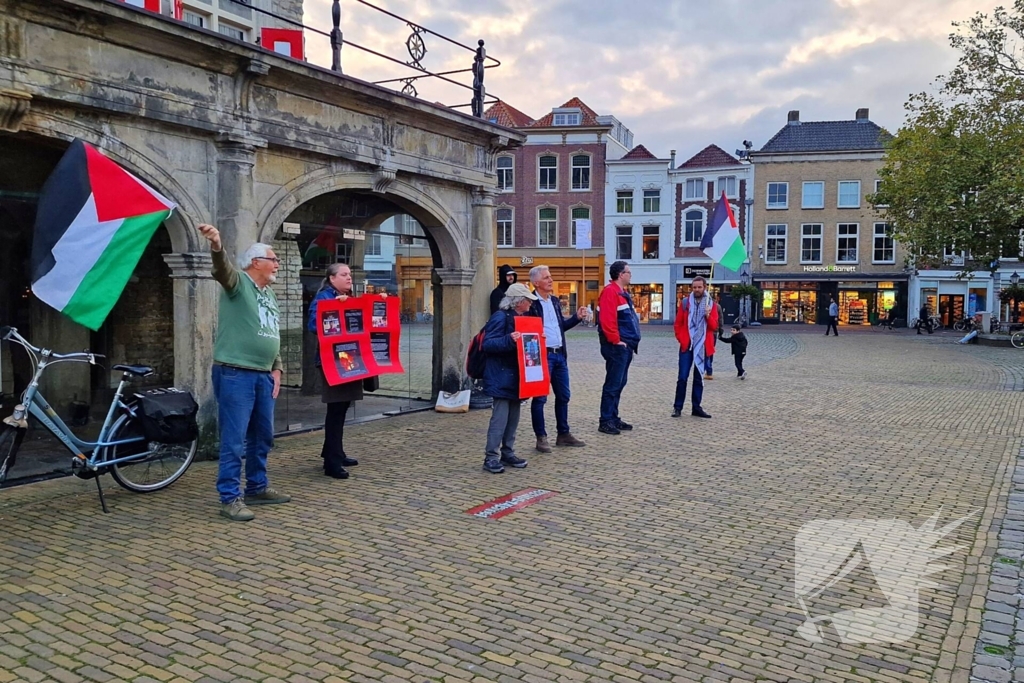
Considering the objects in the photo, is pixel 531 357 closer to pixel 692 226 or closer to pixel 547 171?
pixel 547 171

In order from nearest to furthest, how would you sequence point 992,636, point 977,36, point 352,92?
point 992,636, point 352,92, point 977,36

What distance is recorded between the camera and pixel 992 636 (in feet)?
12.9

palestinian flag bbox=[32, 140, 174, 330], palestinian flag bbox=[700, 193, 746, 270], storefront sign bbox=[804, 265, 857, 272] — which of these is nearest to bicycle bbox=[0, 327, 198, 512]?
palestinian flag bbox=[32, 140, 174, 330]

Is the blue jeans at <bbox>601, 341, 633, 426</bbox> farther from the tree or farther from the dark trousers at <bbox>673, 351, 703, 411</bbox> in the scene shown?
the tree

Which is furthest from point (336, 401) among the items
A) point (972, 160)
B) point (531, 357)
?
point (972, 160)

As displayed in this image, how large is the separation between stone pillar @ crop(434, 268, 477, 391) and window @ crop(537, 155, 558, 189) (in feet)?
125

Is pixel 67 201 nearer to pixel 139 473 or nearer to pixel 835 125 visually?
pixel 139 473

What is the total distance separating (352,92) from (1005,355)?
2219 cm

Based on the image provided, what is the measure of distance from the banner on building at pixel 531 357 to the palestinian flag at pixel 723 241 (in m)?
6.94

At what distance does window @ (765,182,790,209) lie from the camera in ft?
162

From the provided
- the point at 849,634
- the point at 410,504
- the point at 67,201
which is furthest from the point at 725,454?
the point at 67,201

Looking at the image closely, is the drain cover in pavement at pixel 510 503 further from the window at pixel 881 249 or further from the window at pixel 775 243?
the window at pixel 881 249

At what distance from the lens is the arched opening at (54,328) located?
26.8ft

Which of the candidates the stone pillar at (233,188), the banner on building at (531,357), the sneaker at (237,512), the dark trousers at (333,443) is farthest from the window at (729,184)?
the sneaker at (237,512)
